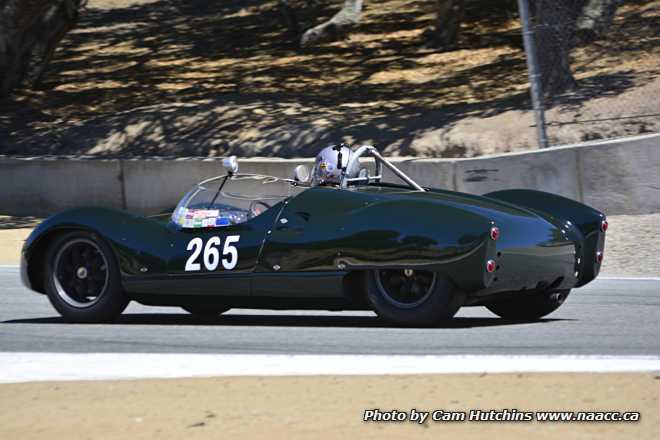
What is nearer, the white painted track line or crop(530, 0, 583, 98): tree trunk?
the white painted track line

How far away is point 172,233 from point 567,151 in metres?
6.27

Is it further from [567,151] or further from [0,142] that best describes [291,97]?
[567,151]

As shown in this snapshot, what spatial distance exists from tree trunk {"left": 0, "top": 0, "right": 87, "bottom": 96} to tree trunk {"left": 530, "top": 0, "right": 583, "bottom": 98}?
9608mm

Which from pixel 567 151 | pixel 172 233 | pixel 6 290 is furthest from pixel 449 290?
pixel 567 151

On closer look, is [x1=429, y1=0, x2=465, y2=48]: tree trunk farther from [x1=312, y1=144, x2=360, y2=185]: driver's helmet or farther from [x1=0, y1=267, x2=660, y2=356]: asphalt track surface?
[x1=312, y1=144, x2=360, y2=185]: driver's helmet

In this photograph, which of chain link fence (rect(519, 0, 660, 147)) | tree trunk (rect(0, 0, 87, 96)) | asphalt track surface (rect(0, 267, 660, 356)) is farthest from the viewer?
tree trunk (rect(0, 0, 87, 96))

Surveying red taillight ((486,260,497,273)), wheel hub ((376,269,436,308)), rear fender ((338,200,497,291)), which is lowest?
wheel hub ((376,269,436,308))

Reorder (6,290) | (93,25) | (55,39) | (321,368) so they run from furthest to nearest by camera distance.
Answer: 1. (93,25)
2. (55,39)
3. (6,290)
4. (321,368)

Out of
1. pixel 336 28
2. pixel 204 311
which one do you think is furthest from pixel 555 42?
A: pixel 336 28

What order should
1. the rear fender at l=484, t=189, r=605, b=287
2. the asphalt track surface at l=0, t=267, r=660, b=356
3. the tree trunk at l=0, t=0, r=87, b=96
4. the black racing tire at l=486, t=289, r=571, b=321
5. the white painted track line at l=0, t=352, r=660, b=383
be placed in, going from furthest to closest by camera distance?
1. the tree trunk at l=0, t=0, r=87, b=96
2. the black racing tire at l=486, t=289, r=571, b=321
3. the rear fender at l=484, t=189, r=605, b=287
4. the asphalt track surface at l=0, t=267, r=660, b=356
5. the white painted track line at l=0, t=352, r=660, b=383

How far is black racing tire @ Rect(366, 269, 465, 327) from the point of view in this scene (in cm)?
812

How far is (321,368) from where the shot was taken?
7.03m

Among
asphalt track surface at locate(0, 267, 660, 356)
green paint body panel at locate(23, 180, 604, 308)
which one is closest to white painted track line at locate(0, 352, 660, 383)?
asphalt track surface at locate(0, 267, 660, 356)

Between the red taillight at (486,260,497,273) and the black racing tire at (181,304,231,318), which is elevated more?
the red taillight at (486,260,497,273)
